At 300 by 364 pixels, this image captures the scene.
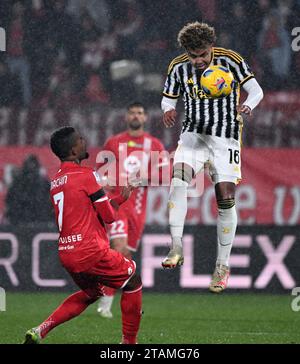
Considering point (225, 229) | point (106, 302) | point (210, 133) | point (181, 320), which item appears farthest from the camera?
point (106, 302)

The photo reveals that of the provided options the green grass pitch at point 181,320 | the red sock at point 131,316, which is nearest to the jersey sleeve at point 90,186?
the red sock at point 131,316

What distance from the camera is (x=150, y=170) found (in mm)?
13195

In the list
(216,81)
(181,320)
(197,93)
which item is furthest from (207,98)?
(181,320)

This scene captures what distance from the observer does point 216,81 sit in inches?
350

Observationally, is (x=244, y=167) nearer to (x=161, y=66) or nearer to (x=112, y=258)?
(x=161, y=66)

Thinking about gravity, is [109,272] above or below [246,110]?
below

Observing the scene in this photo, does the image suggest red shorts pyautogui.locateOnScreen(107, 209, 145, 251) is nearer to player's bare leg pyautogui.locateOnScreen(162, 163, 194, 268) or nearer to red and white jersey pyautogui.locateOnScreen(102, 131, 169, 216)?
red and white jersey pyautogui.locateOnScreen(102, 131, 169, 216)

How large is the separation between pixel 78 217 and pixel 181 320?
10.9 ft

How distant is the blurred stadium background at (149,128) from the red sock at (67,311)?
3540 mm

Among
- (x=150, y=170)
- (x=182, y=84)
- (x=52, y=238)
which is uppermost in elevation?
(x=182, y=84)

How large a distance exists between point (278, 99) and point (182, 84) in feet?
18.3

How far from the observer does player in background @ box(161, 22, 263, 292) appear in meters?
9.09

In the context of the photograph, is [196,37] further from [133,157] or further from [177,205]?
[133,157]
